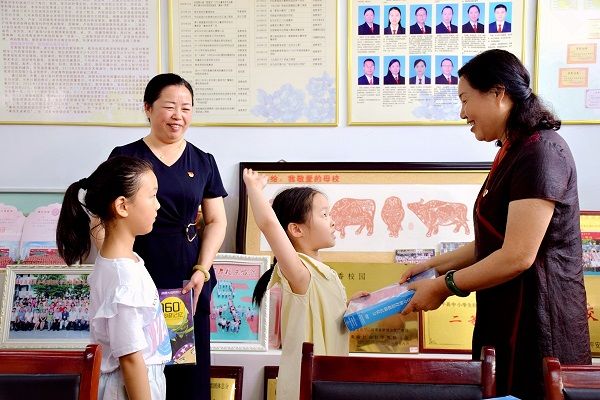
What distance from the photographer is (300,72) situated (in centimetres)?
266

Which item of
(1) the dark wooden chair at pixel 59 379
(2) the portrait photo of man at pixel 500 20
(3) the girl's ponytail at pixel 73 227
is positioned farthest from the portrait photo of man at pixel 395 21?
(1) the dark wooden chair at pixel 59 379

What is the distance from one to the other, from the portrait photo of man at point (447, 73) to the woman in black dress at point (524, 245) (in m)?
1.03

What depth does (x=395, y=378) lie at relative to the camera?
1.22 m

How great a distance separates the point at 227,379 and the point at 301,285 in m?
0.87

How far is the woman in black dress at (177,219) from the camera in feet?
6.44

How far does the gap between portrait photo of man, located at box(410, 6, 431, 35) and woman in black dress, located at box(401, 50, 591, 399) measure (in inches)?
41.8

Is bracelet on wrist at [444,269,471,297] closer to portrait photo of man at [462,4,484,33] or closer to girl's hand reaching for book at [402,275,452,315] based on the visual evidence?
girl's hand reaching for book at [402,275,452,315]

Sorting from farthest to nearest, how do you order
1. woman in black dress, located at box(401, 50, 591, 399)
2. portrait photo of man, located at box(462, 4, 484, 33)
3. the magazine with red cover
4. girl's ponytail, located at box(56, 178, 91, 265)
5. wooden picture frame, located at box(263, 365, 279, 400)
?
portrait photo of man, located at box(462, 4, 484, 33)
wooden picture frame, located at box(263, 365, 279, 400)
the magazine with red cover
girl's ponytail, located at box(56, 178, 91, 265)
woman in black dress, located at box(401, 50, 591, 399)

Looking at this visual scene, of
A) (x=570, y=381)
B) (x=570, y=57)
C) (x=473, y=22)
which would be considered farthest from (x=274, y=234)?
(x=570, y=57)

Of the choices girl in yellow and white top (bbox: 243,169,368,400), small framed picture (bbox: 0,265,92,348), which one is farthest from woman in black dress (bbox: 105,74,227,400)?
small framed picture (bbox: 0,265,92,348)

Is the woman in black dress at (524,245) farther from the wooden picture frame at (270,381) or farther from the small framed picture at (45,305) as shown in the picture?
the small framed picture at (45,305)

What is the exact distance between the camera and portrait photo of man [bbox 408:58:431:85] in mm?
2633

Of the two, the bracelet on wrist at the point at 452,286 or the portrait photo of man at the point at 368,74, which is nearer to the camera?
the bracelet on wrist at the point at 452,286

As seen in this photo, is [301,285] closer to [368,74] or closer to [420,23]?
[368,74]
